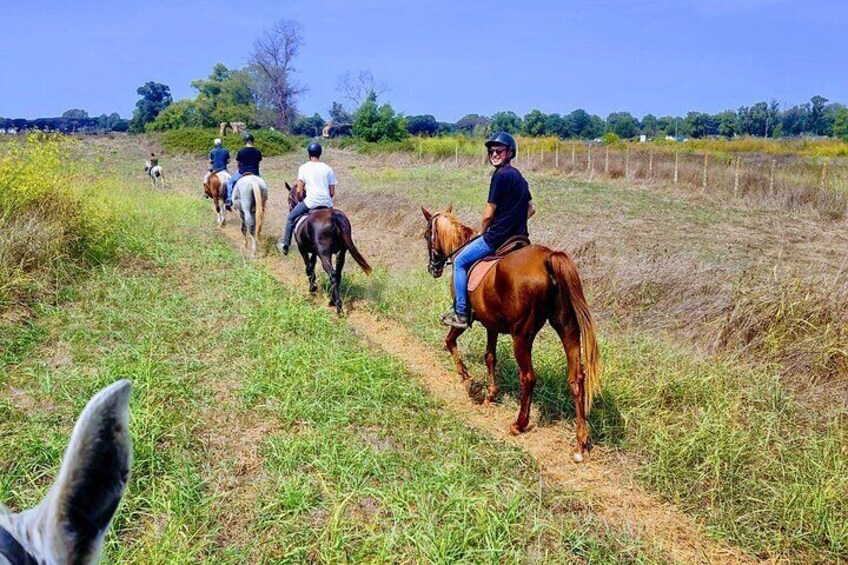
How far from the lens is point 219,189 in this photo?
514 inches

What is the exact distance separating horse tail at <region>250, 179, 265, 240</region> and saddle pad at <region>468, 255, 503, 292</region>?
5.85 meters

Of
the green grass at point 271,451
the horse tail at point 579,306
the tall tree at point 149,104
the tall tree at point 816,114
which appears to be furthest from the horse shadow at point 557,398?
the tall tree at point 816,114

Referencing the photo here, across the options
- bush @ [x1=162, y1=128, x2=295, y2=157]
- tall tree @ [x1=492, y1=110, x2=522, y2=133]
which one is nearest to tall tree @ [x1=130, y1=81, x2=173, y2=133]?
bush @ [x1=162, y1=128, x2=295, y2=157]

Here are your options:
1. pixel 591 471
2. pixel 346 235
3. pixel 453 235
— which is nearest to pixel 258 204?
pixel 346 235

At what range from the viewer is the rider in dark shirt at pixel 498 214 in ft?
15.1

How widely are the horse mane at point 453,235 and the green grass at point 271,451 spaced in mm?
1381

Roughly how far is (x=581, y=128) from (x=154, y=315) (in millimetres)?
90545

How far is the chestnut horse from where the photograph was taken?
12641 millimetres

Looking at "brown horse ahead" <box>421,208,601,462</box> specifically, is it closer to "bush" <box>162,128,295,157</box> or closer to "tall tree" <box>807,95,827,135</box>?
"bush" <box>162,128,295,157</box>

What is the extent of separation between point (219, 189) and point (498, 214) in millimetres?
10291

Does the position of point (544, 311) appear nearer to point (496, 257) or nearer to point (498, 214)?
point (496, 257)

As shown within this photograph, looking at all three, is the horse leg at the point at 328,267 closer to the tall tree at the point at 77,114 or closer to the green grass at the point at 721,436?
the green grass at the point at 721,436

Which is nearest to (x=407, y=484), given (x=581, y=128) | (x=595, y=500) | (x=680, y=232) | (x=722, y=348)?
(x=595, y=500)

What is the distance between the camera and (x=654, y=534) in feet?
10.7
